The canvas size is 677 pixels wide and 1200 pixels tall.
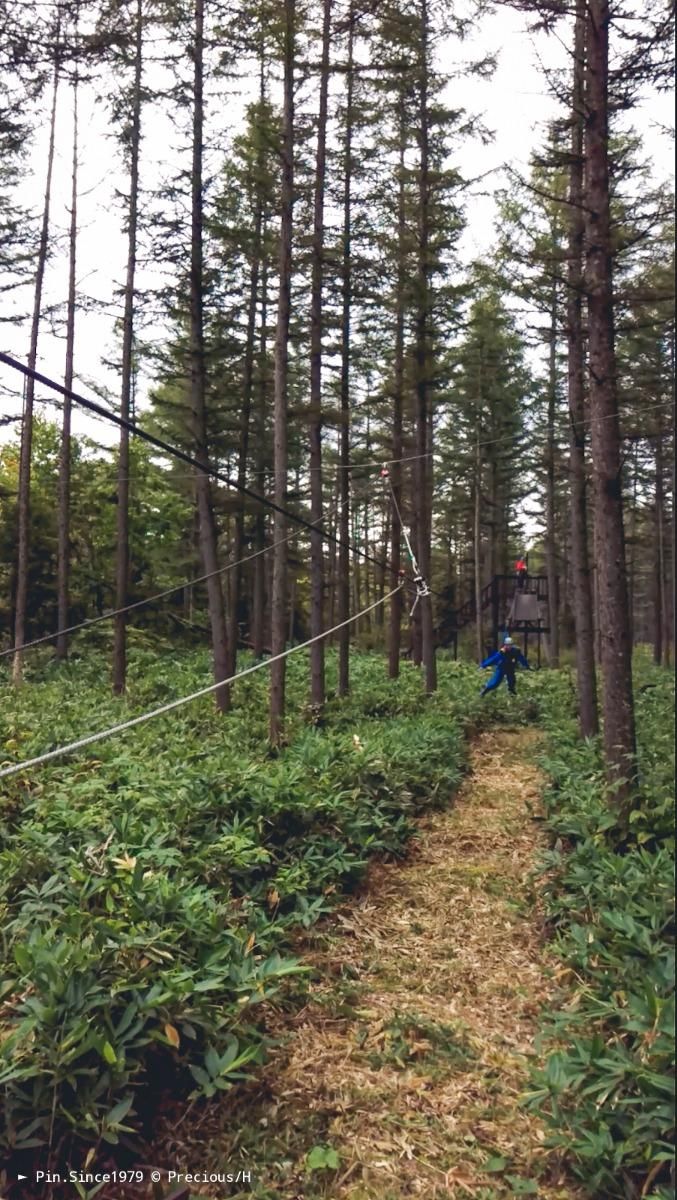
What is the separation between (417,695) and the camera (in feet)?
41.6

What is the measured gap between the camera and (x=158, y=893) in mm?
3746

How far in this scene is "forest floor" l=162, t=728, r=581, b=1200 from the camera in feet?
8.94

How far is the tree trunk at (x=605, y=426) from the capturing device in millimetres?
5285

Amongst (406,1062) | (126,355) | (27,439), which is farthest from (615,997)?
(27,439)

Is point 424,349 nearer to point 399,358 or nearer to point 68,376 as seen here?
point 399,358

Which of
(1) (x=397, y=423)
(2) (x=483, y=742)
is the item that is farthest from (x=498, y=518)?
(2) (x=483, y=742)

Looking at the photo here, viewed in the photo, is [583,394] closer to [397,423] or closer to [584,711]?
[584,711]

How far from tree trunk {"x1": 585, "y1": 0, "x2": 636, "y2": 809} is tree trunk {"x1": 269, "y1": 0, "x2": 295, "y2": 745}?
489 centimetres

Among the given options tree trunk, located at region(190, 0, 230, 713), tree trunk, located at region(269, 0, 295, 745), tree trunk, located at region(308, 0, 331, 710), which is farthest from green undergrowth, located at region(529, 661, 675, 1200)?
tree trunk, located at region(190, 0, 230, 713)

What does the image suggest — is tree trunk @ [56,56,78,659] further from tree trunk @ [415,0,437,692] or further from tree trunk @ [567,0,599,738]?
tree trunk @ [567,0,599,738]

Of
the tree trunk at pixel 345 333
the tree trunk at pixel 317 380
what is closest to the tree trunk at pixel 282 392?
the tree trunk at pixel 317 380

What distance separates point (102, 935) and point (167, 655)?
16.2 metres

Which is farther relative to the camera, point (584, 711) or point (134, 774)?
point (584, 711)

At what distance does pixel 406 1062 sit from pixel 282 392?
8508 mm
